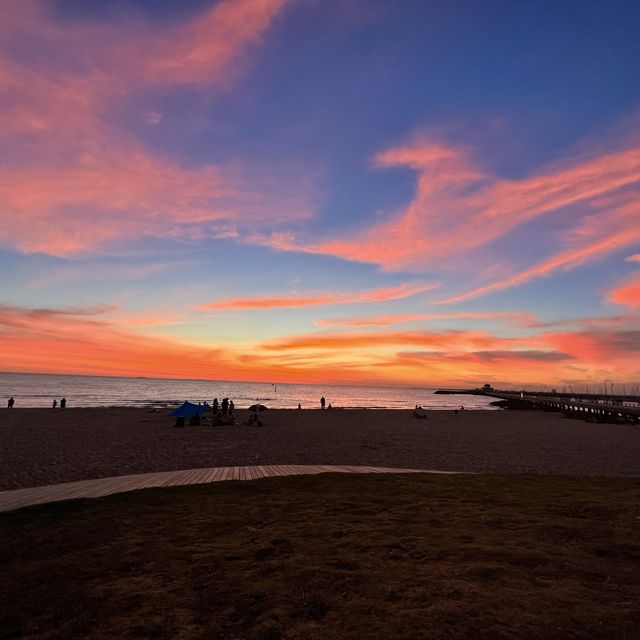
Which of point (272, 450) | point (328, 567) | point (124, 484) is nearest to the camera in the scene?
point (328, 567)

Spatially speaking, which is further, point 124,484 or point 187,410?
point 187,410

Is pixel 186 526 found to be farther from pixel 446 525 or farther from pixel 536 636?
pixel 536 636

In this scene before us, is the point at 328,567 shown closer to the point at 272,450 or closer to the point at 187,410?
the point at 272,450

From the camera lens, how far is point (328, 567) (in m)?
5.98

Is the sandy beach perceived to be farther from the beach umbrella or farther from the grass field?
the grass field

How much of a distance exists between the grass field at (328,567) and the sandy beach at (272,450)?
9787 mm

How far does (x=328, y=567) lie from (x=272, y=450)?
63.6 feet

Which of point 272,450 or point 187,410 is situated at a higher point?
point 187,410

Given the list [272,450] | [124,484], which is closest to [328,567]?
[124,484]

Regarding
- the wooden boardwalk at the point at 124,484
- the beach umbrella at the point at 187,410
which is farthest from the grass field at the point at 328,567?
the beach umbrella at the point at 187,410

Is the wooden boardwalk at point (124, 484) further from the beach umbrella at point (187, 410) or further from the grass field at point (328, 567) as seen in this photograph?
the beach umbrella at point (187, 410)

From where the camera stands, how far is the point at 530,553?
20.5 feet

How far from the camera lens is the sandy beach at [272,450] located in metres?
19.2

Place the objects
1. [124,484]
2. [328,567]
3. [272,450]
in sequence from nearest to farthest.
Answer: [328,567], [124,484], [272,450]
